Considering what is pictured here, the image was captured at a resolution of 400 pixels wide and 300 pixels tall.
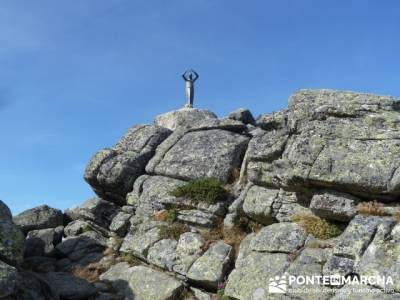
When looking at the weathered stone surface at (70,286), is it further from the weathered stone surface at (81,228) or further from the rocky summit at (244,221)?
the weathered stone surface at (81,228)

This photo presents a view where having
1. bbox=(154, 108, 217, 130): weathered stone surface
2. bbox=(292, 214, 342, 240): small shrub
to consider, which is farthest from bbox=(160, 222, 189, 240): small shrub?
bbox=(154, 108, 217, 130): weathered stone surface

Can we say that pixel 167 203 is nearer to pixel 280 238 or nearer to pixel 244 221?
pixel 244 221

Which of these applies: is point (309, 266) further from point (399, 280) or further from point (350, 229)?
point (399, 280)

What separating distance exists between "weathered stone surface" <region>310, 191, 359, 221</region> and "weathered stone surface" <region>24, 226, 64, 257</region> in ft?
51.8

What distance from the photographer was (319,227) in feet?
66.7

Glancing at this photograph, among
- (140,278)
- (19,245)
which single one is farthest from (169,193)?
(19,245)

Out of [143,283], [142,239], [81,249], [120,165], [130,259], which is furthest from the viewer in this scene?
[120,165]

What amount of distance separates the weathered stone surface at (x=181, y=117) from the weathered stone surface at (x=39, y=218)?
1189 centimetres

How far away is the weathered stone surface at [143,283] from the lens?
2112cm

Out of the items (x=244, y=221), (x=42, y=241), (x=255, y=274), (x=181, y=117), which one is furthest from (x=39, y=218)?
(x=255, y=274)

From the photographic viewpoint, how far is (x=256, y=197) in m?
23.9

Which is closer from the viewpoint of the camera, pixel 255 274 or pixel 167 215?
pixel 255 274

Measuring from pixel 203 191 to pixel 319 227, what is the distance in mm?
7632

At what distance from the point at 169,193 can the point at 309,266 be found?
11.0 meters
